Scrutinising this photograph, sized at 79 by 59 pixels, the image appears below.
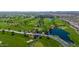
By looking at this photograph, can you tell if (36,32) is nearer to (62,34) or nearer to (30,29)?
(30,29)

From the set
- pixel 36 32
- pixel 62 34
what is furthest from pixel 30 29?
pixel 62 34
